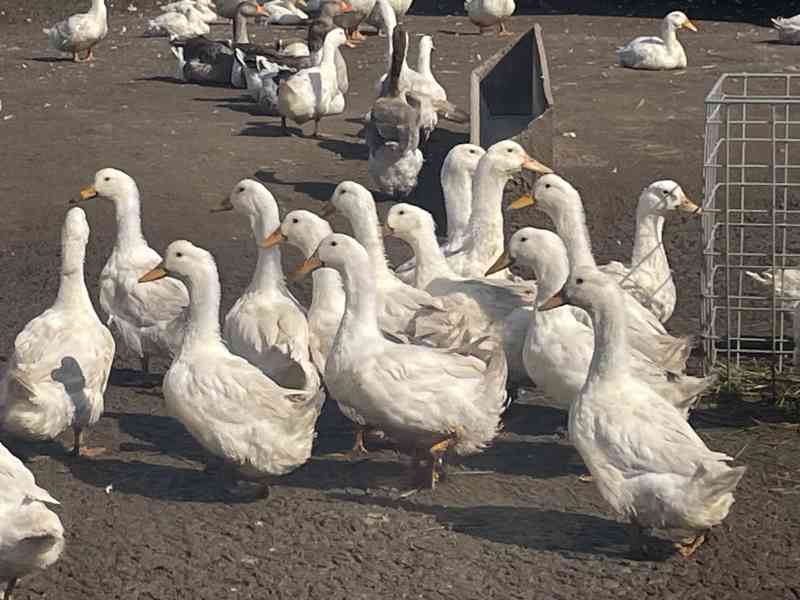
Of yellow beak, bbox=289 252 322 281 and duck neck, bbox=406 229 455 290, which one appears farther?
duck neck, bbox=406 229 455 290

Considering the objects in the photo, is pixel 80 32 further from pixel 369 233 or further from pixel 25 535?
pixel 25 535

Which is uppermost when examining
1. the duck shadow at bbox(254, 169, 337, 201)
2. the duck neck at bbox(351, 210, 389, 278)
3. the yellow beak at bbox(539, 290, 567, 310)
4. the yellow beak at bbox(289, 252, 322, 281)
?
the yellow beak at bbox(539, 290, 567, 310)

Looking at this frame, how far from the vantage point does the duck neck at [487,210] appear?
7.89 m

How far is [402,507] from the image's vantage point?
6027mm

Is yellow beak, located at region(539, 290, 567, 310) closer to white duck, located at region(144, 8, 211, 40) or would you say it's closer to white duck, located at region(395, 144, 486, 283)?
white duck, located at region(395, 144, 486, 283)

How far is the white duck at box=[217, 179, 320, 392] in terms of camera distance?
22.0 feet

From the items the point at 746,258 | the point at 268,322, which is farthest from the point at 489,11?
the point at 268,322

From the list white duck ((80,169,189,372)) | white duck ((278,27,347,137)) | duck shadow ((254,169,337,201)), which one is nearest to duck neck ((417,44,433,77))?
white duck ((278,27,347,137))

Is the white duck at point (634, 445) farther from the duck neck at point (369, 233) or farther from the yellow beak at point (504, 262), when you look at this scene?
the duck neck at point (369, 233)

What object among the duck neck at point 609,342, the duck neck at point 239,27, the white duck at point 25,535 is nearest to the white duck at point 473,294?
the duck neck at point 609,342

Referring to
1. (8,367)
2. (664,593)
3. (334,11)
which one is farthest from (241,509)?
(334,11)

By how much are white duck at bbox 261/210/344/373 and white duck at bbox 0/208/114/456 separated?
96cm

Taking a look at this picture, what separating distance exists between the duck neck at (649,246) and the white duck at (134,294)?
236cm

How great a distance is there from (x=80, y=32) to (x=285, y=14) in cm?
380
